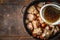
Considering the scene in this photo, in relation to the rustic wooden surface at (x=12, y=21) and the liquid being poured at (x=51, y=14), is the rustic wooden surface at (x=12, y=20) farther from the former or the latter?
the liquid being poured at (x=51, y=14)

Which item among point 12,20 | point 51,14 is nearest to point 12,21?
point 12,20

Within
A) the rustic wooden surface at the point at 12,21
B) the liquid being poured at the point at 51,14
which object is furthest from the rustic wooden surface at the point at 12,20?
the liquid being poured at the point at 51,14

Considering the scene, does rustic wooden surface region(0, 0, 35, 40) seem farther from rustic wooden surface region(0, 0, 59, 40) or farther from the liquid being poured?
the liquid being poured

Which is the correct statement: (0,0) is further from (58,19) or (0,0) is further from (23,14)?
(58,19)

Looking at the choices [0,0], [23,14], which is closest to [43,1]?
[23,14]

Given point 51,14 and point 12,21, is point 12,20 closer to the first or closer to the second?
A: point 12,21

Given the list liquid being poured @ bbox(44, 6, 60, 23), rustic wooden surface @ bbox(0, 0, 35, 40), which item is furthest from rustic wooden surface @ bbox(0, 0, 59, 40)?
liquid being poured @ bbox(44, 6, 60, 23)
